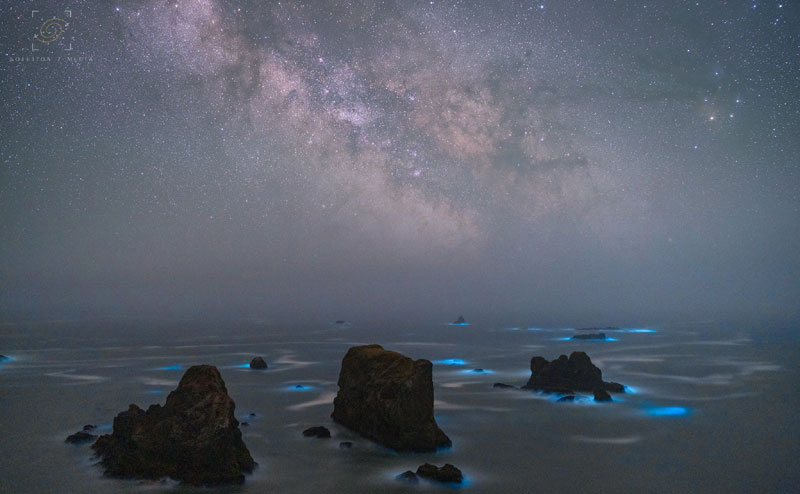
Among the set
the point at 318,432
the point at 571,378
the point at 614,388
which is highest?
the point at 571,378

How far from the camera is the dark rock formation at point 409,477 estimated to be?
71.8 feet

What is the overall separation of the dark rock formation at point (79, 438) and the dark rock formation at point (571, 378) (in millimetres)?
33550

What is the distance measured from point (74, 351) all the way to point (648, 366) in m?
84.4

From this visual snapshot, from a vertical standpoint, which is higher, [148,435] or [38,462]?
[148,435]

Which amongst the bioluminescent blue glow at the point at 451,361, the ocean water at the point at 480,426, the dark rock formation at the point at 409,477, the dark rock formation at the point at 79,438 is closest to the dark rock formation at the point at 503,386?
the ocean water at the point at 480,426

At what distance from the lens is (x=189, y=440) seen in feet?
69.0

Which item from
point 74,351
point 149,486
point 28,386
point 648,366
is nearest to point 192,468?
point 149,486

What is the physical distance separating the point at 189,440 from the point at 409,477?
29.4 ft

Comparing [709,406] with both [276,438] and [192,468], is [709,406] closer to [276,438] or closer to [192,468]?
[276,438]

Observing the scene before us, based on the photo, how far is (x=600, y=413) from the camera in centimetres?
3734

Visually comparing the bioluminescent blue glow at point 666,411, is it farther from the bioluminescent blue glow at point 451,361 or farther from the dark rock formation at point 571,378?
the bioluminescent blue glow at point 451,361

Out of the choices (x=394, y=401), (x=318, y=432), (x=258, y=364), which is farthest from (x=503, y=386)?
(x=258, y=364)

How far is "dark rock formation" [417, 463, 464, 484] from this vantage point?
22.2 metres

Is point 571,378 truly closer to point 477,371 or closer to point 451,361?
point 477,371
